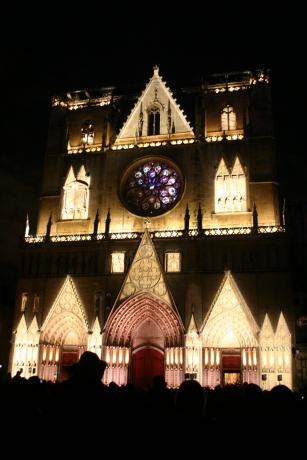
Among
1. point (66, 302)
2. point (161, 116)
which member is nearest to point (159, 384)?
point (66, 302)

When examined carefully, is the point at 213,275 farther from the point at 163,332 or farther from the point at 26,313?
the point at 26,313

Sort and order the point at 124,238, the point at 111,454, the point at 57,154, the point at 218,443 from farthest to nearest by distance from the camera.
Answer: the point at 57,154, the point at 124,238, the point at 218,443, the point at 111,454

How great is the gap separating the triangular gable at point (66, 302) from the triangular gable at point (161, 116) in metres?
10.5

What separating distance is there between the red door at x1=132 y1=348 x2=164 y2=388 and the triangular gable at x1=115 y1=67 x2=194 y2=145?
13986 mm

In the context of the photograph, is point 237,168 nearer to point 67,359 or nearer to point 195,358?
point 195,358

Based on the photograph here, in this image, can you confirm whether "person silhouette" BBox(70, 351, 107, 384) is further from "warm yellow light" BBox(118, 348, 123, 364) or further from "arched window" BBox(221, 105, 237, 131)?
"arched window" BBox(221, 105, 237, 131)

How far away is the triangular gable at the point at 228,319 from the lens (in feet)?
86.2

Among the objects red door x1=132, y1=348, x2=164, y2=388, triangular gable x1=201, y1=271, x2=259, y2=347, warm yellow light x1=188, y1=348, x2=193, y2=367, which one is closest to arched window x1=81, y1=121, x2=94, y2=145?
triangular gable x1=201, y1=271, x2=259, y2=347

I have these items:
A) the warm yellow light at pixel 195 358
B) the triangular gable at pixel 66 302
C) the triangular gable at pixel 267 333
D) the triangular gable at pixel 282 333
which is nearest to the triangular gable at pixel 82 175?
the triangular gable at pixel 66 302

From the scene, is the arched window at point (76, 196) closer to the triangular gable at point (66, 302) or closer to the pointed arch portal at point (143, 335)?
the triangular gable at point (66, 302)

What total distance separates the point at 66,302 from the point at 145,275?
5208 mm

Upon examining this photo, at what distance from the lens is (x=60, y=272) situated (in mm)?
29688

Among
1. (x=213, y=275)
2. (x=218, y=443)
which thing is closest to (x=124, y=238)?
(x=213, y=275)

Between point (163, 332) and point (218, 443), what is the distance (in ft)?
81.2
